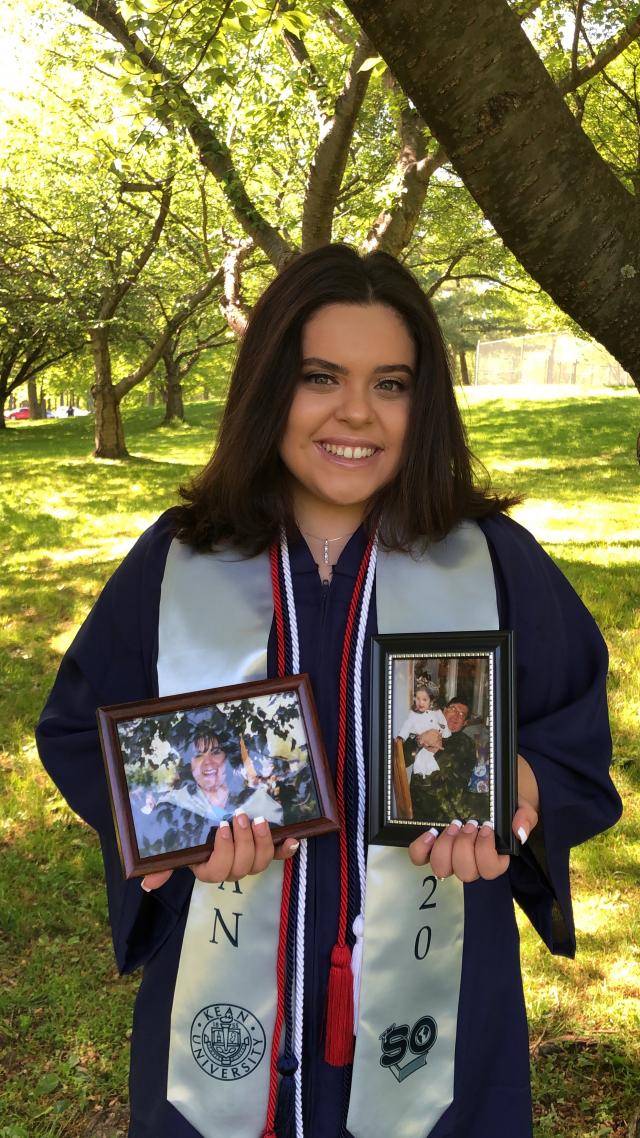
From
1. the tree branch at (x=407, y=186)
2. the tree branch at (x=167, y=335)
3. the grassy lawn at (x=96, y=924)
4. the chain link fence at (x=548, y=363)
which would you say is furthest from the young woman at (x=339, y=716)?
the chain link fence at (x=548, y=363)

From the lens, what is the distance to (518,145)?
85.6 inches

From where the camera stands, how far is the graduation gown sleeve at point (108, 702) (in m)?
1.85

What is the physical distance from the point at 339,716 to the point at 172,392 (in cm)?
2563

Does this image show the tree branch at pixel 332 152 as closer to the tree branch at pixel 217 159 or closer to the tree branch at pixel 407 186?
the tree branch at pixel 217 159

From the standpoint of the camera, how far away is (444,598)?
1891 millimetres

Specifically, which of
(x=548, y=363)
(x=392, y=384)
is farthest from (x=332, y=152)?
(x=548, y=363)

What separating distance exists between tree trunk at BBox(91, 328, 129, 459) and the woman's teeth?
51.1ft

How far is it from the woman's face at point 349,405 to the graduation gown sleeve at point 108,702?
1.44 ft

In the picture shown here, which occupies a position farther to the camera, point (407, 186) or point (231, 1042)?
point (407, 186)

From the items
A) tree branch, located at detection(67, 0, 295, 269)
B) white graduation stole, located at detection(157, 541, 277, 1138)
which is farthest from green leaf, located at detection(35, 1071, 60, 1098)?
tree branch, located at detection(67, 0, 295, 269)

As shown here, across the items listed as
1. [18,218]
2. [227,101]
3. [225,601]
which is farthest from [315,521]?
[18,218]

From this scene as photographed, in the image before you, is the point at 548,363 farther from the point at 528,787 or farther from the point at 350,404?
the point at 528,787

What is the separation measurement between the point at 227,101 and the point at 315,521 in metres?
7.44

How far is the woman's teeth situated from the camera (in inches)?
73.1
